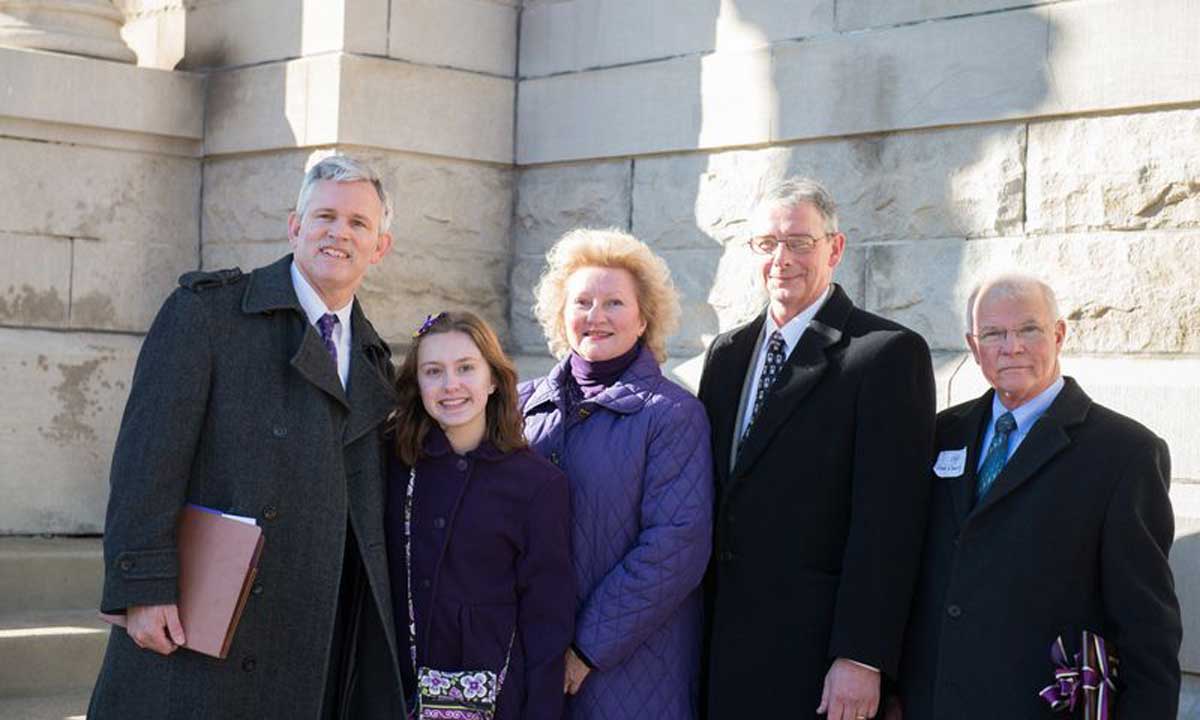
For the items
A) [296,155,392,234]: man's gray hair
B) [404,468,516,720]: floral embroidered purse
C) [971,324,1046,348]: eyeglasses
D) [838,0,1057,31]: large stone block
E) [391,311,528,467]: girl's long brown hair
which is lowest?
[404,468,516,720]: floral embroidered purse

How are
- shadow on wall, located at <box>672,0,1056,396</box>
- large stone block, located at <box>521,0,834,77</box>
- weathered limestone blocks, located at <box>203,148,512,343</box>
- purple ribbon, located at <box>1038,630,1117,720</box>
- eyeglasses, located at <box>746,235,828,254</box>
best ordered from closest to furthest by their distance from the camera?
1. purple ribbon, located at <box>1038,630,1117,720</box>
2. eyeglasses, located at <box>746,235,828,254</box>
3. shadow on wall, located at <box>672,0,1056,396</box>
4. large stone block, located at <box>521,0,834,77</box>
5. weathered limestone blocks, located at <box>203,148,512,343</box>

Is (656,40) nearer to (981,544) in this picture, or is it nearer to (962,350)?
(962,350)

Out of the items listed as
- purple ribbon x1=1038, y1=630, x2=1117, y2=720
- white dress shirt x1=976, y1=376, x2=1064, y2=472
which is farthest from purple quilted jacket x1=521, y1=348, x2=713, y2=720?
purple ribbon x1=1038, y1=630, x2=1117, y2=720

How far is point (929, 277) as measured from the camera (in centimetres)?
586

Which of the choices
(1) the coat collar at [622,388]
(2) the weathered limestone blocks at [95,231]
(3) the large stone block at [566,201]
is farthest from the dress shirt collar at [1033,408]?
(2) the weathered limestone blocks at [95,231]

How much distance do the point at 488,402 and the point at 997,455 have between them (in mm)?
1118

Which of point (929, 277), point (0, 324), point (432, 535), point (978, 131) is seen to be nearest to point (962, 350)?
point (929, 277)

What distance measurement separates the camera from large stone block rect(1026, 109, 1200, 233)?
522cm

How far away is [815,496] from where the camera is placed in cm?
422

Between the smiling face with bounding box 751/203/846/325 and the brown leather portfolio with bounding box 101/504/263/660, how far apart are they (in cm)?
131

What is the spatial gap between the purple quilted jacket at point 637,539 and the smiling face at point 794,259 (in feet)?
1.05

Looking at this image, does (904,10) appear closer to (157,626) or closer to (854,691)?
(854,691)

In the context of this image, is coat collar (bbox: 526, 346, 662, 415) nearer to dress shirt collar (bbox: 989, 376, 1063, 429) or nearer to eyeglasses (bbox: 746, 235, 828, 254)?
eyeglasses (bbox: 746, 235, 828, 254)

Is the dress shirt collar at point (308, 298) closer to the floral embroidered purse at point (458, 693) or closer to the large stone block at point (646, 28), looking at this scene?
the floral embroidered purse at point (458, 693)
